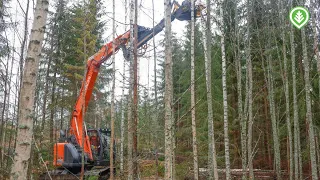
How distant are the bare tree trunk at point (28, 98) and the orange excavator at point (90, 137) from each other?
6.72 metres

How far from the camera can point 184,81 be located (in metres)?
16.6

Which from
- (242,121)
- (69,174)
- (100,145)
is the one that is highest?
(242,121)

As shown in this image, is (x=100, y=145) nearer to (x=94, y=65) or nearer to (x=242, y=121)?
(x=94, y=65)

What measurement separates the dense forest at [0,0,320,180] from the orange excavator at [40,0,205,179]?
8 centimetres

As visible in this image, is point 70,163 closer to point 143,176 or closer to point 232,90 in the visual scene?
point 143,176

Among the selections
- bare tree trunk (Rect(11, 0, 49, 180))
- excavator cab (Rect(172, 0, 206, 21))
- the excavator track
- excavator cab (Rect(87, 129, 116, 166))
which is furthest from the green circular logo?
excavator cab (Rect(87, 129, 116, 166))

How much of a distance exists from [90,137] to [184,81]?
6.91 m

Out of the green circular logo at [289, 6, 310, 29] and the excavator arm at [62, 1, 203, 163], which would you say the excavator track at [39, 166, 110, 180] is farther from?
the green circular logo at [289, 6, 310, 29]

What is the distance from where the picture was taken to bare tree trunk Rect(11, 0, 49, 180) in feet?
10.1

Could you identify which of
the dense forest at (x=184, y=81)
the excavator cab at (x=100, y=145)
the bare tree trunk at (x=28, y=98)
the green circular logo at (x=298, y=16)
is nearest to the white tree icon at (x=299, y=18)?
the green circular logo at (x=298, y=16)

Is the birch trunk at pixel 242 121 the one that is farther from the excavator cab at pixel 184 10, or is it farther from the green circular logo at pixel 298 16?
the green circular logo at pixel 298 16

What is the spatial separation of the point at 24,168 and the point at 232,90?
1363 cm

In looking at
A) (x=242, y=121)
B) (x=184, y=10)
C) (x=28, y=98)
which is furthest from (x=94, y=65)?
(x=28, y=98)

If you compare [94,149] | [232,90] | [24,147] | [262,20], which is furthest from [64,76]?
[24,147]
